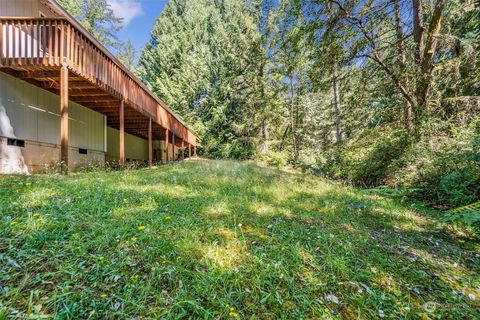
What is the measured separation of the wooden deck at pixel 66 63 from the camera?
539 centimetres

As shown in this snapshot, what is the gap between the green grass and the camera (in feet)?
4.69

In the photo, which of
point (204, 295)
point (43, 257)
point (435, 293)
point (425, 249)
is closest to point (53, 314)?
point (43, 257)

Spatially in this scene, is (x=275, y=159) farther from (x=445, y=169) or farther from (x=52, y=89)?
(x=52, y=89)

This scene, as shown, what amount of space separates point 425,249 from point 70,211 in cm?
433

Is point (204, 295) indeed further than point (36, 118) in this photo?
No

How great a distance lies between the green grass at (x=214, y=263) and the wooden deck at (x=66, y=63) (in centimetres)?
398

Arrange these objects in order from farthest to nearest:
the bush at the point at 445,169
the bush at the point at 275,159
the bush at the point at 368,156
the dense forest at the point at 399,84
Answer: the bush at the point at 275,159, the bush at the point at 368,156, the dense forest at the point at 399,84, the bush at the point at 445,169

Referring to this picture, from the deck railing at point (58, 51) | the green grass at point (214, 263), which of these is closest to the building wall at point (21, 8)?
the deck railing at point (58, 51)

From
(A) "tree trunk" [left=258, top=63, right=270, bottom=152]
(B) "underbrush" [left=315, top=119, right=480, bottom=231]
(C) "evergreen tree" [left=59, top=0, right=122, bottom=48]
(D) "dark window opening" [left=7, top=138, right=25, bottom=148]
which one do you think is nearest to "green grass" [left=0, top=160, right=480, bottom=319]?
(B) "underbrush" [left=315, top=119, right=480, bottom=231]

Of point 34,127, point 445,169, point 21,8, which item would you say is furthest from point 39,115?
point 445,169

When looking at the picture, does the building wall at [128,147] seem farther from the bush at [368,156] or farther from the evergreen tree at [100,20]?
the evergreen tree at [100,20]

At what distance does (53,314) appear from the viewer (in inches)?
49.4

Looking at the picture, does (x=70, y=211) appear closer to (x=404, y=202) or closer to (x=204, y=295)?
(x=204, y=295)

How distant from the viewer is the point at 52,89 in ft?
24.4
